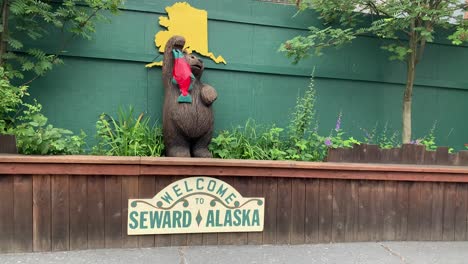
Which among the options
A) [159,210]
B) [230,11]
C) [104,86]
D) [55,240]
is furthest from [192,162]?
[230,11]

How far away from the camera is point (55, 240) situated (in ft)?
10.2

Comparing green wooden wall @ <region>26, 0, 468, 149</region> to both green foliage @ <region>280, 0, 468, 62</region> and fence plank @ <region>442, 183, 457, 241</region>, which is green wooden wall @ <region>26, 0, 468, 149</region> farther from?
fence plank @ <region>442, 183, 457, 241</region>

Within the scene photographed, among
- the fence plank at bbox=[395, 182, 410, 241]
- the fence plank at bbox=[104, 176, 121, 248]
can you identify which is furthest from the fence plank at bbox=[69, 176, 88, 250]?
the fence plank at bbox=[395, 182, 410, 241]

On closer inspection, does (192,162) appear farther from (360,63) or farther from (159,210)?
(360,63)

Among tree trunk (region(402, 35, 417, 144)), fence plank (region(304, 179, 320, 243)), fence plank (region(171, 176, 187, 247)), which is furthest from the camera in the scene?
tree trunk (region(402, 35, 417, 144))

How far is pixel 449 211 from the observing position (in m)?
3.83

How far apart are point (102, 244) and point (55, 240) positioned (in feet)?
1.25

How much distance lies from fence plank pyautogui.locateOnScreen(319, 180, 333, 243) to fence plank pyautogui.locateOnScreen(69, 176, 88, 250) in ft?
7.11

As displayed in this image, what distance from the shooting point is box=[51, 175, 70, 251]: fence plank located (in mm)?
3104

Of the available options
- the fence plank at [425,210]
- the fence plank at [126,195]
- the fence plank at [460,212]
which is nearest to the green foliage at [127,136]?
the fence plank at [126,195]

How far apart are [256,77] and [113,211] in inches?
96.4

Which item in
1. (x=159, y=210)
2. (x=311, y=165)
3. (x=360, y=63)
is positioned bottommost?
(x=159, y=210)

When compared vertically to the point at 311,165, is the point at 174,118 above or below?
above

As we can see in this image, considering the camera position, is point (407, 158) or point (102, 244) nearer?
point (102, 244)
